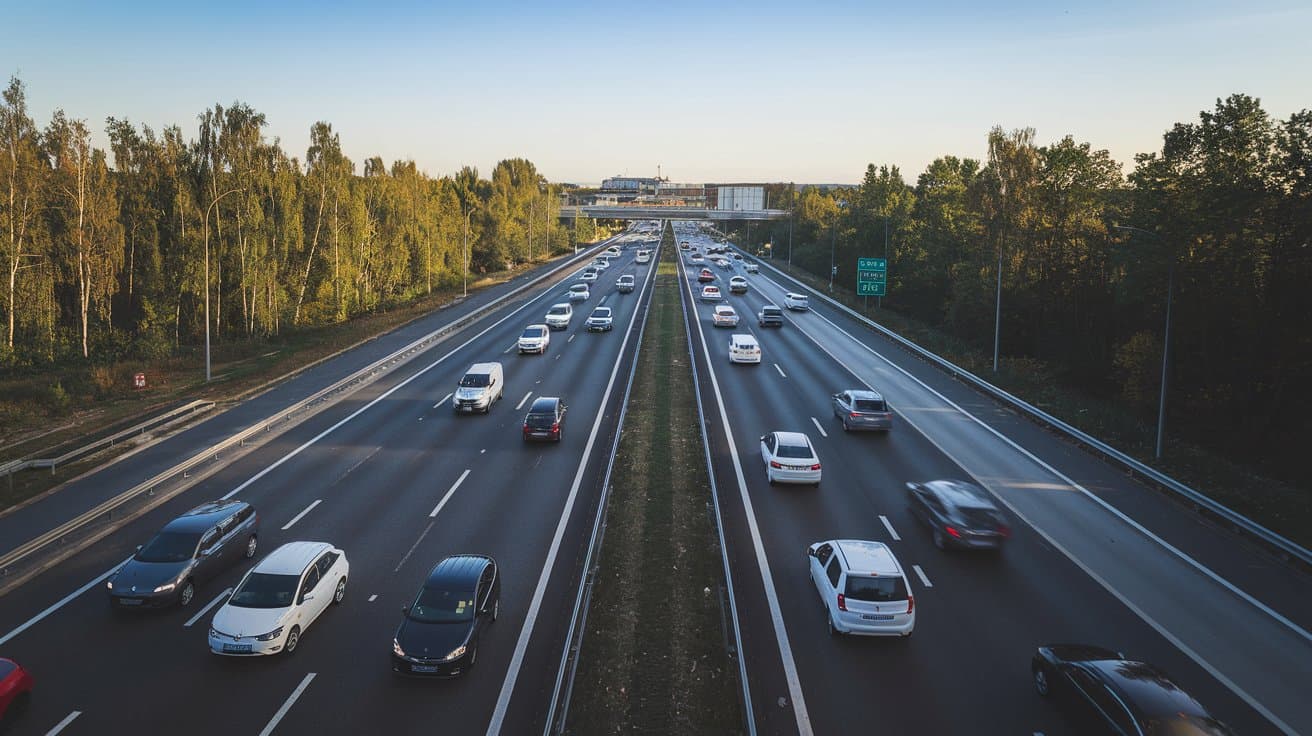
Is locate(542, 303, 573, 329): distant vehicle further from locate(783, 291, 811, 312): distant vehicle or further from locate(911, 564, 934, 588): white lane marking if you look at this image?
locate(911, 564, 934, 588): white lane marking

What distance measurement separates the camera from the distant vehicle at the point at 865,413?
3016 centimetres

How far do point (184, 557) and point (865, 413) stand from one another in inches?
919

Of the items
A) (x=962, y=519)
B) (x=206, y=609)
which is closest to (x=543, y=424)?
(x=206, y=609)

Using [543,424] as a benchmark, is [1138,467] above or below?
below

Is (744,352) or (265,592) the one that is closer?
A: (265,592)

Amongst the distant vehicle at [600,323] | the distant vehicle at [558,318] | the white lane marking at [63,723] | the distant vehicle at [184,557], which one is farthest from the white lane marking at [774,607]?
the distant vehicle at [558,318]

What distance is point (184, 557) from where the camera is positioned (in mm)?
16766

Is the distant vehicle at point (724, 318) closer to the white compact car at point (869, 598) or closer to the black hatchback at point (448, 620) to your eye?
the white compact car at point (869, 598)

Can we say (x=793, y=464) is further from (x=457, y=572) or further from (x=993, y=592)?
(x=457, y=572)

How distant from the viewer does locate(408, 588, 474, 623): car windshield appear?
47.4 feet

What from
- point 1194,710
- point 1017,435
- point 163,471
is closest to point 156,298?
point 163,471

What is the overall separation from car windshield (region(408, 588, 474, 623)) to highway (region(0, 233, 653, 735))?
41.1 inches

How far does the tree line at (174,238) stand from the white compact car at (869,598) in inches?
1339

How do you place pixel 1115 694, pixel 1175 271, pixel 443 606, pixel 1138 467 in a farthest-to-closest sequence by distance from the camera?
pixel 1175 271, pixel 1138 467, pixel 443 606, pixel 1115 694
